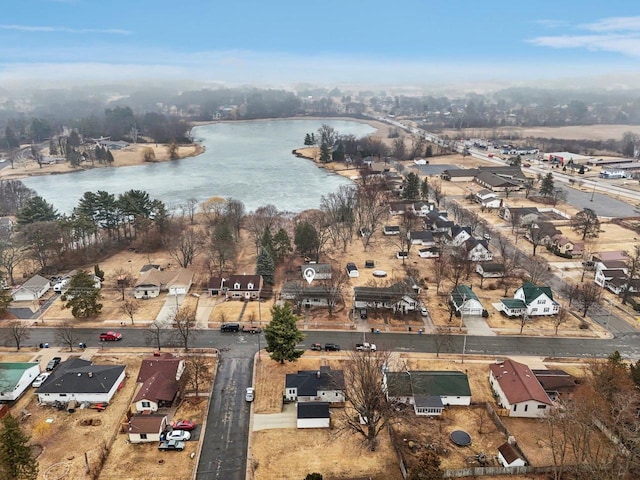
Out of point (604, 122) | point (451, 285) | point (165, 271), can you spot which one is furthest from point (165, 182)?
point (604, 122)

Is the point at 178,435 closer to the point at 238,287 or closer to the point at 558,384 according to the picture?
the point at 238,287

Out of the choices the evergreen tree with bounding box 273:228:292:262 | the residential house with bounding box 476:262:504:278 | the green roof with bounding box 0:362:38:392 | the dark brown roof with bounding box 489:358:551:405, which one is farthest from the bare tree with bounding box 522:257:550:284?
the green roof with bounding box 0:362:38:392

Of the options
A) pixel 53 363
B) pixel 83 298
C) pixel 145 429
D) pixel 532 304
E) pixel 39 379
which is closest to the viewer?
pixel 145 429

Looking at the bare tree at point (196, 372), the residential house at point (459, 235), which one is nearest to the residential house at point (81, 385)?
the bare tree at point (196, 372)

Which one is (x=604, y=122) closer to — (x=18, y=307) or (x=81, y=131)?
(x=81, y=131)

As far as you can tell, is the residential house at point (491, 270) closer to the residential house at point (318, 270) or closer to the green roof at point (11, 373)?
the residential house at point (318, 270)

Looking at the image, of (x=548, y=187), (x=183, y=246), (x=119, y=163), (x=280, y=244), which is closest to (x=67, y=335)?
(x=183, y=246)

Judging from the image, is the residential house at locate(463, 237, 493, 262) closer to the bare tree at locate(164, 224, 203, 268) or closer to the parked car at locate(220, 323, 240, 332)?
the parked car at locate(220, 323, 240, 332)
